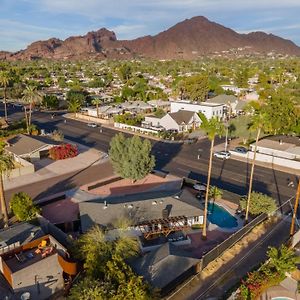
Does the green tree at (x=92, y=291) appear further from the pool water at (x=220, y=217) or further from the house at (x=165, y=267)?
the pool water at (x=220, y=217)

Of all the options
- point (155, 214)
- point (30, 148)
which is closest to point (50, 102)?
point (30, 148)

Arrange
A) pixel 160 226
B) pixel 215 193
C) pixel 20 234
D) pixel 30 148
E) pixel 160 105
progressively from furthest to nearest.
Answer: pixel 160 105 → pixel 30 148 → pixel 215 193 → pixel 160 226 → pixel 20 234

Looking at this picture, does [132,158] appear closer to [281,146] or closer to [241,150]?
[241,150]

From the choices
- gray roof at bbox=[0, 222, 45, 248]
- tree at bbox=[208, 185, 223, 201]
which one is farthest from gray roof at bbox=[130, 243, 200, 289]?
tree at bbox=[208, 185, 223, 201]

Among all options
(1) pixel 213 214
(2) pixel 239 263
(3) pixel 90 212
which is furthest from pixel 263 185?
(3) pixel 90 212

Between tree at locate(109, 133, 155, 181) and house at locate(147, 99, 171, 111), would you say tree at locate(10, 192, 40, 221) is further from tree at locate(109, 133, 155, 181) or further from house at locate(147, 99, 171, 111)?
house at locate(147, 99, 171, 111)

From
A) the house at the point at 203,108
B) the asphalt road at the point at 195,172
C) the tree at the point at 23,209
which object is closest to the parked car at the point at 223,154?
the asphalt road at the point at 195,172

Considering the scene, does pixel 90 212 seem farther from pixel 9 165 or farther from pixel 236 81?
pixel 236 81
